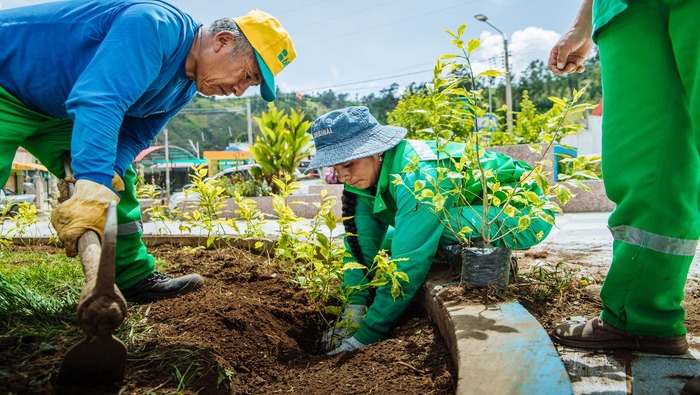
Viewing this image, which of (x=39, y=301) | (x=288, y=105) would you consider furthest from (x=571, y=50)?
(x=288, y=105)

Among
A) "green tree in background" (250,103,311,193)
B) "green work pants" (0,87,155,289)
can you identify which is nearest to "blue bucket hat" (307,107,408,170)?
"green work pants" (0,87,155,289)

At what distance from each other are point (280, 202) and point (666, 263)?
1637 millimetres

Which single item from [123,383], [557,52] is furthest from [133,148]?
[557,52]

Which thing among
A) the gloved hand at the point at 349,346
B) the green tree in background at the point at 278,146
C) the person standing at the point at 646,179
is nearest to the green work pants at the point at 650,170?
the person standing at the point at 646,179

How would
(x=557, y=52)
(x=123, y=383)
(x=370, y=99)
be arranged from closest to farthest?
(x=123, y=383), (x=557, y=52), (x=370, y=99)

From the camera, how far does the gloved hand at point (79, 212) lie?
150cm

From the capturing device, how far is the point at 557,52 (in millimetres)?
1954

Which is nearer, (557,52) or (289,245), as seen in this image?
(557,52)

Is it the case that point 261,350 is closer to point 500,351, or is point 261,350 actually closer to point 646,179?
point 500,351

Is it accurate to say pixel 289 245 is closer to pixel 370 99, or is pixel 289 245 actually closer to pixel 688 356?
pixel 688 356

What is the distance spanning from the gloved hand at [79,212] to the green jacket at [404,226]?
3.65ft

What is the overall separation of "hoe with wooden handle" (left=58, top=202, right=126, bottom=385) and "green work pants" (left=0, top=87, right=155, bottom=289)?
912 mm

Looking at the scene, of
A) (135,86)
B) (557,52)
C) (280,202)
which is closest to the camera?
(135,86)

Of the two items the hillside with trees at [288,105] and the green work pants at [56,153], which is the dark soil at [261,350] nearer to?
the green work pants at [56,153]
